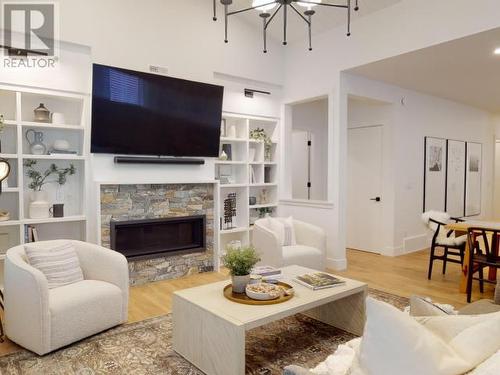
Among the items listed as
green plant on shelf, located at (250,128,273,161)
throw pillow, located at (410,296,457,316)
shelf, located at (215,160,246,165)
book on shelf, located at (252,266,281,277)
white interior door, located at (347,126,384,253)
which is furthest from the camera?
white interior door, located at (347,126,384,253)

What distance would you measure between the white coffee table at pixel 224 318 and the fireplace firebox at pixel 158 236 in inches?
75.7

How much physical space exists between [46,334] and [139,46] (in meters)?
3.32

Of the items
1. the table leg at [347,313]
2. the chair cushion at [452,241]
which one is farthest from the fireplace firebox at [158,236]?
the chair cushion at [452,241]

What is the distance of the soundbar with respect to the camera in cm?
435

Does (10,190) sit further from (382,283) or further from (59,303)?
(382,283)

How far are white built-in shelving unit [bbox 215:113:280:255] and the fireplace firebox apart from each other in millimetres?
426

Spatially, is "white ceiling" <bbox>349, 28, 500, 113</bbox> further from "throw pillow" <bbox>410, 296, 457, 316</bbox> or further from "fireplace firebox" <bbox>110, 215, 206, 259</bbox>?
"throw pillow" <bbox>410, 296, 457, 316</bbox>

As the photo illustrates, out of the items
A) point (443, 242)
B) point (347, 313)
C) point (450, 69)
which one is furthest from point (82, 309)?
point (450, 69)

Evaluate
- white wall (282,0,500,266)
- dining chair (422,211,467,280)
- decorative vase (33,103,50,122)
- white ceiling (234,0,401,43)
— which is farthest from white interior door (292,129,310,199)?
decorative vase (33,103,50,122)

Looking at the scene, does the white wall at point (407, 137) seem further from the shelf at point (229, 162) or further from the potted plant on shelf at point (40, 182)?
the potted plant on shelf at point (40, 182)

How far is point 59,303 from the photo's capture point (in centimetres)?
275

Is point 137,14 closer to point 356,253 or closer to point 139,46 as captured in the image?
point 139,46

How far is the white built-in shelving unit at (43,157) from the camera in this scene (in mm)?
3861

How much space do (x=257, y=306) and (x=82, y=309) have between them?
4.53 feet
